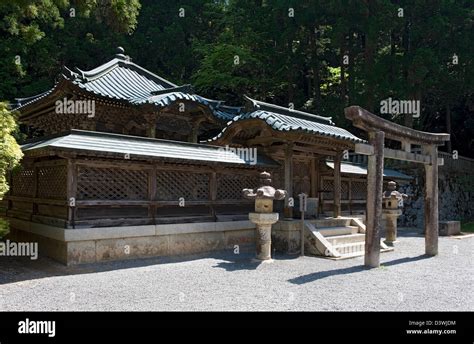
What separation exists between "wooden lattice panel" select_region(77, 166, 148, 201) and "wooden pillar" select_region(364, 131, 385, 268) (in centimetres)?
540

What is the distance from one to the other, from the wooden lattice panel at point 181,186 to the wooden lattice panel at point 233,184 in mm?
489

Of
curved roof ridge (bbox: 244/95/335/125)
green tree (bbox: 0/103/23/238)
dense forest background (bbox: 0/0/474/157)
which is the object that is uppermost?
dense forest background (bbox: 0/0/474/157)

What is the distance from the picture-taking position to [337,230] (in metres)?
12.1

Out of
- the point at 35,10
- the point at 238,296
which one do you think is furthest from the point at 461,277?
the point at 35,10

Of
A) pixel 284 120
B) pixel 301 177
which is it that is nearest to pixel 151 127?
pixel 284 120

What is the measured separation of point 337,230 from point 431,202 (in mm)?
2743

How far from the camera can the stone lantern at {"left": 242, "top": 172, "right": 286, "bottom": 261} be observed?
30.9 feet

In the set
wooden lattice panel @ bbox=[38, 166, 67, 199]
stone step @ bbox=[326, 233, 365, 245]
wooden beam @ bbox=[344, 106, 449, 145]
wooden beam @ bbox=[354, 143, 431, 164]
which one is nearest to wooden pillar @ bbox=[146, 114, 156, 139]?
wooden lattice panel @ bbox=[38, 166, 67, 199]

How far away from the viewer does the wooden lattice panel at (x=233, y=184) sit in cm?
1149

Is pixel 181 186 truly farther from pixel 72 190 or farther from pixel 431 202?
pixel 431 202

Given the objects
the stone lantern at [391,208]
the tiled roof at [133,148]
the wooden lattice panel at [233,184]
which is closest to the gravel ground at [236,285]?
the wooden lattice panel at [233,184]

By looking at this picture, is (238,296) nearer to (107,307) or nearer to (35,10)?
(107,307)

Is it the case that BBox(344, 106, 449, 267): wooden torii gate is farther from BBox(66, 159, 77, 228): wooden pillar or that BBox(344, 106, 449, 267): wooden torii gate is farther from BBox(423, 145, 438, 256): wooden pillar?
BBox(66, 159, 77, 228): wooden pillar

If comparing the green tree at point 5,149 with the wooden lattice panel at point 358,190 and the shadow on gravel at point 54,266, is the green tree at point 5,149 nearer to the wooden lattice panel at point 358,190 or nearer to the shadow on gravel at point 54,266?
the shadow on gravel at point 54,266
